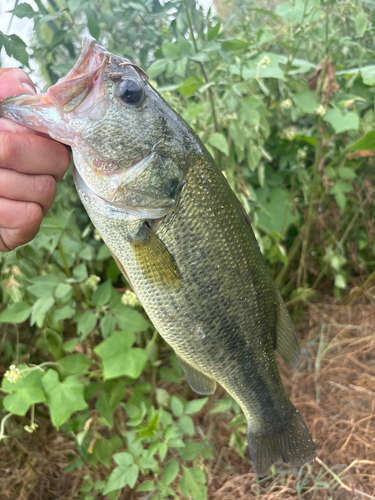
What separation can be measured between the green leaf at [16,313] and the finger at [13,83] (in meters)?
0.83

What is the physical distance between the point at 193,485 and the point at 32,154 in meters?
1.22

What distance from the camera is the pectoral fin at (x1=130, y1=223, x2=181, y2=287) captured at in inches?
37.9

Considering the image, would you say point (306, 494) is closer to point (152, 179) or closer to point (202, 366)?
point (202, 366)

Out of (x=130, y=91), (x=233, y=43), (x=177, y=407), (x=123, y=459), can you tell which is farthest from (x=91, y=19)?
(x=123, y=459)

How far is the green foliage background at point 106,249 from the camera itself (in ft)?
4.41

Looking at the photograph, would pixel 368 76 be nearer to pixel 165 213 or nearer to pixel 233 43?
pixel 233 43

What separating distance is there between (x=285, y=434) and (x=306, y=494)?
69 centimetres

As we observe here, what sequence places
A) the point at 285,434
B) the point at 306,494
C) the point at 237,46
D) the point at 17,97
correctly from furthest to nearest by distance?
the point at 306,494
the point at 237,46
the point at 285,434
the point at 17,97

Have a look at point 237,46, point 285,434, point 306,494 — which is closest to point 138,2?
point 237,46

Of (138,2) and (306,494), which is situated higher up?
(138,2)

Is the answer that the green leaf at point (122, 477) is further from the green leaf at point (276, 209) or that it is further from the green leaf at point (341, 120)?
the green leaf at point (341, 120)

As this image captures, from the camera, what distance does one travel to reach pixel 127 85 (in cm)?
88

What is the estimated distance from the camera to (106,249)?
5.63 feet

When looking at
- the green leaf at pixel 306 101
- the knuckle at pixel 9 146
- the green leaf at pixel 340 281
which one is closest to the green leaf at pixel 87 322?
the knuckle at pixel 9 146
